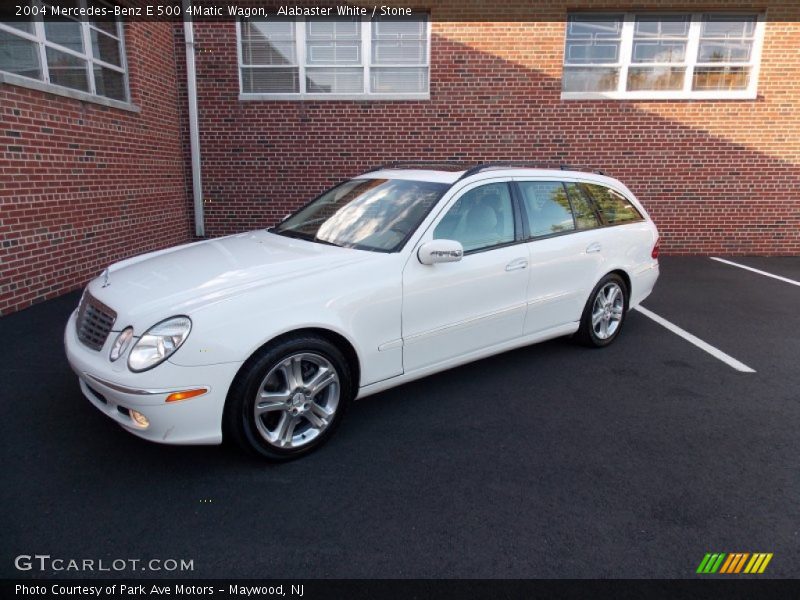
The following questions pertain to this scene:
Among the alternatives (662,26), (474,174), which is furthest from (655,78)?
(474,174)

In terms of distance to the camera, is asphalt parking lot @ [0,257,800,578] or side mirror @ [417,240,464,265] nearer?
asphalt parking lot @ [0,257,800,578]

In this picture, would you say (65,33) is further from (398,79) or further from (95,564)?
(95,564)

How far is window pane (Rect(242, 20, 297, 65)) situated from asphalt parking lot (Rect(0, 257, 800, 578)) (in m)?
6.66

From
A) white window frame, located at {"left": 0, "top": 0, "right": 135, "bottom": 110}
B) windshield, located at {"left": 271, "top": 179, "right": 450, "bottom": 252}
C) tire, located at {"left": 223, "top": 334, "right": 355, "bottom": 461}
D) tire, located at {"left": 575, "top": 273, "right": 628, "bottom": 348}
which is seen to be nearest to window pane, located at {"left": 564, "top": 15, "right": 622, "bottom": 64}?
tire, located at {"left": 575, "top": 273, "right": 628, "bottom": 348}

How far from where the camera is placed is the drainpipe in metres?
8.88

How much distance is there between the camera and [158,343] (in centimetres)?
264

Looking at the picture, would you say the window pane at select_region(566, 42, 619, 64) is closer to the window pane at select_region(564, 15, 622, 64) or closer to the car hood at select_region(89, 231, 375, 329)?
the window pane at select_region(564, 15, 622, 64)

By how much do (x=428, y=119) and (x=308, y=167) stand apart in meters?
2.25

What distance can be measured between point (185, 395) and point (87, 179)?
17.8 feet

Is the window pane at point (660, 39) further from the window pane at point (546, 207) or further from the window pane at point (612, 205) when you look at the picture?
the window pane at point (546, 207)

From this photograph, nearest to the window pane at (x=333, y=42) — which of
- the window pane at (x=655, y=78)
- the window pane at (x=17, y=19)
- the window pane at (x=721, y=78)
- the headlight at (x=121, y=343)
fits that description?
the window pane at (x=17, y=19)

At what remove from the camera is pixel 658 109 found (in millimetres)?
9297

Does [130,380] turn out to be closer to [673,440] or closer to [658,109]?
[673,440]

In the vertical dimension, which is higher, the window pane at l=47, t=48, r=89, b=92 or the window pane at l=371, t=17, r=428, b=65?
the window pane at l=371, t=17, r=428, b=65
